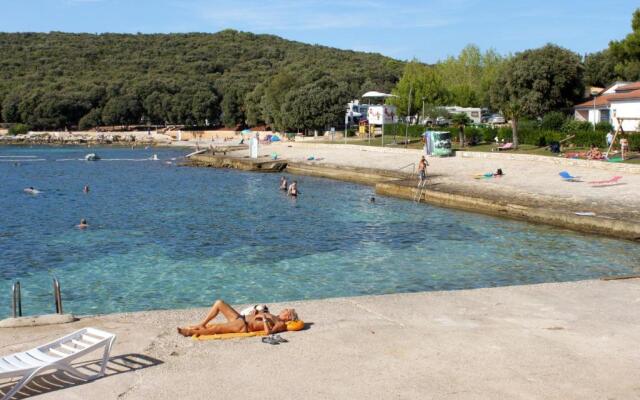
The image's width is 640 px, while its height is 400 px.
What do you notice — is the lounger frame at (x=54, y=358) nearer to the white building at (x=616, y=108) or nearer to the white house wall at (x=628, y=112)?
the white building at (x=616, y=108)

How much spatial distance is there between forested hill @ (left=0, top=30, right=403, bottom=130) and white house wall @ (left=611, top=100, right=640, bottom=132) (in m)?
42.7

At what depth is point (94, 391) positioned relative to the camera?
332 inches

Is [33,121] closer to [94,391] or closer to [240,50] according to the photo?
[240,50]

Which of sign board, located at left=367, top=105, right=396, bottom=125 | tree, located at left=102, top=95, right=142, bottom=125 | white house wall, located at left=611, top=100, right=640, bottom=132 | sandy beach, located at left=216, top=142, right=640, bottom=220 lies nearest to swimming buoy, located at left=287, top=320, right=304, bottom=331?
sandy beach, located at left=216, top=142, right=640, bottom=220

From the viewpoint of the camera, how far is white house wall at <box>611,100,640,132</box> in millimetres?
46969

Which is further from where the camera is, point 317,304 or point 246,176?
point 246,176

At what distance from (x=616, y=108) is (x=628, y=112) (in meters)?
1.56

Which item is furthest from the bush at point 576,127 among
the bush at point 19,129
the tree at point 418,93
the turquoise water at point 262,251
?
the bush at point 19,129

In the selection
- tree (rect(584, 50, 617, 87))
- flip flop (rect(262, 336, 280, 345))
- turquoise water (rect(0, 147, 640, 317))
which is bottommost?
turquoise water (rect(0, 147, 640, 317))

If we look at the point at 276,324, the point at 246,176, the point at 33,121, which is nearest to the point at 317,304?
the point at 276,324

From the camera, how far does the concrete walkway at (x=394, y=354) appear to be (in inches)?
332

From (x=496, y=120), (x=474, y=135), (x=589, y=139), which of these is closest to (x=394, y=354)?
(x=589, y=139)

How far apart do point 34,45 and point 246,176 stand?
161 meters

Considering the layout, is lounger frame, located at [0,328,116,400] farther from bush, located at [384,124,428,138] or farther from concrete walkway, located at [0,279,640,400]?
bush, located at [384,124,428,138]
